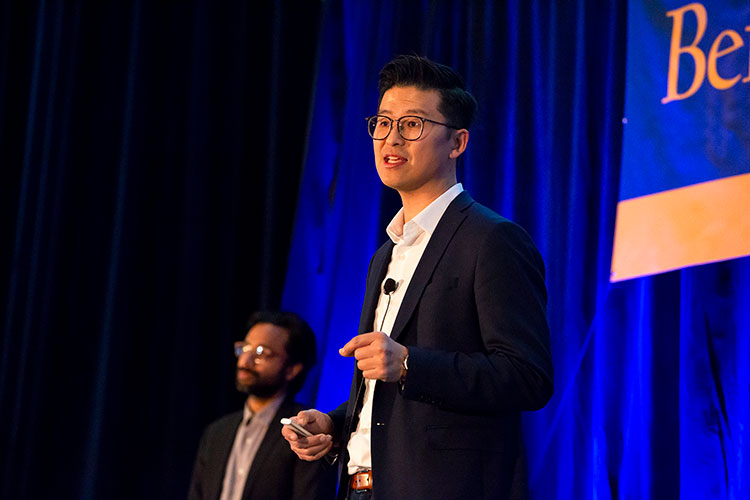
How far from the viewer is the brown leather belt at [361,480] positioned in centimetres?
158

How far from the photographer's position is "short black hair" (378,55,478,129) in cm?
181

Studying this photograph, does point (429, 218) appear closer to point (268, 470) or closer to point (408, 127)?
point (408, 127)

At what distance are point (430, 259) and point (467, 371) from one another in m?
0.27

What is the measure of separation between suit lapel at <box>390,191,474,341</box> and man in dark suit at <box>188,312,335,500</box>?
4.28 ft

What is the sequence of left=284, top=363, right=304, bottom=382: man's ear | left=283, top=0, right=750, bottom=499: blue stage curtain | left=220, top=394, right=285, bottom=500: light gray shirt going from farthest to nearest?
left=284, top=363, right=304, bottom=382: man's ear, left=220, top=394, right=285, bottom=500: light gray shirt, left=283, top=0, right=750, bottom=499: blue stage curtain

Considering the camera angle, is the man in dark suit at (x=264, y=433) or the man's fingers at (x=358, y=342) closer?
the man's fingers at (x=358, y=342)

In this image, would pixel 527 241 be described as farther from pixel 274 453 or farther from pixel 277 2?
pixel 277 2

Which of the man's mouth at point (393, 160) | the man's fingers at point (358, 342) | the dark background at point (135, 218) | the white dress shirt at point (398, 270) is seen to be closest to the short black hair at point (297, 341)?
the dark background at point (135, 218)

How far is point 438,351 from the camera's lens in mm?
1459

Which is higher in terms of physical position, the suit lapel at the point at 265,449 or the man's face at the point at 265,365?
the man's face at the point at 265,365

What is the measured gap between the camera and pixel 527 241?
1.60m

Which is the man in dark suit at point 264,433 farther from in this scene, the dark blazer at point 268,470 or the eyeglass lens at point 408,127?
the eyeglass lens at point 408,127

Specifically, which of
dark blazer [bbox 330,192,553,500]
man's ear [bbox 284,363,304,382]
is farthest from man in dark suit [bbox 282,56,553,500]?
man's ear [bbox 284,363,304,382]

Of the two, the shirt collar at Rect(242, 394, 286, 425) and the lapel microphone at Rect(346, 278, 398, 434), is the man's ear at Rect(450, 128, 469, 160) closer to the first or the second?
the lapel microphone at Rect(346, 278, 398, 434)
